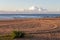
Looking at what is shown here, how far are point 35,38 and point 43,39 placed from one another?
88 cm

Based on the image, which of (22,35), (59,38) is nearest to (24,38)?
(22,35)

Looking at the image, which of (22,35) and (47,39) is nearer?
(47,39)

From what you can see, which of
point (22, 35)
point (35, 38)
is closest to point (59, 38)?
point (35, 38)

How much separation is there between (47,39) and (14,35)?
2.73 metres

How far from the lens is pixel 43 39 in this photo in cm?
1609

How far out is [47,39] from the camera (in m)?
16.0

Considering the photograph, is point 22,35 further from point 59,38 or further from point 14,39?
point 59,38

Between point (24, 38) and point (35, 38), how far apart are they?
94cm

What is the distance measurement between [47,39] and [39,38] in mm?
943

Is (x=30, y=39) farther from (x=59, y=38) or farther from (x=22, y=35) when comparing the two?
(x=59, y=38)

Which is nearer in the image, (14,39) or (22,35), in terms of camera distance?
(14,39)

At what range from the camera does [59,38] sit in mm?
16703

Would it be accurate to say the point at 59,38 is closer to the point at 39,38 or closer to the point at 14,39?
the point at 39,38

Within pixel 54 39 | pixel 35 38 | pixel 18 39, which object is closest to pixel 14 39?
pixel 18 39
